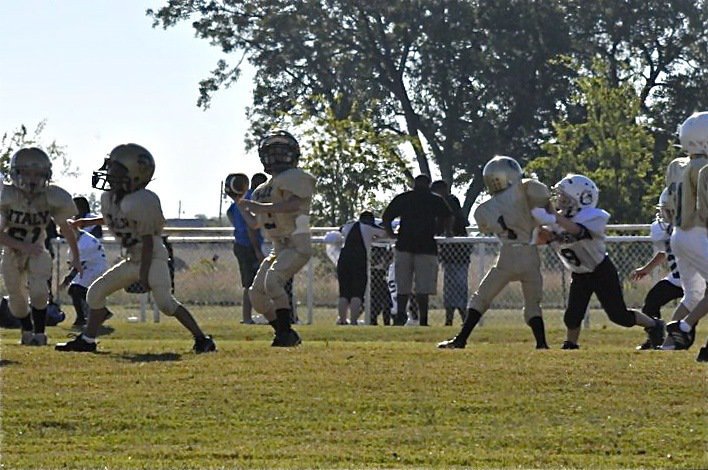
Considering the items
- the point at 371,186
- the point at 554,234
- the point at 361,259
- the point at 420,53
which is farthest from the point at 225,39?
the point at 554,234

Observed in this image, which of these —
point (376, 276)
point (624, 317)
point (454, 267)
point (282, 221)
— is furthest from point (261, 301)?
point (376, 276)

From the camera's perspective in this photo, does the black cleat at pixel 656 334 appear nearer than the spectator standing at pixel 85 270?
Yes

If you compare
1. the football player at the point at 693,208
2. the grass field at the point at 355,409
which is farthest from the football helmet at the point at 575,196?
the grass field at the point at 355,409

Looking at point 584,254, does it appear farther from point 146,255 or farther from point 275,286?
point 146,255

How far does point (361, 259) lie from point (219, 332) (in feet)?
12.1

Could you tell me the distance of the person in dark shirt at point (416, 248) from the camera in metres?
23.2

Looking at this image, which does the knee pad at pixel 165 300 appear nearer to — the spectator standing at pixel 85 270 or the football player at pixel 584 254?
the football player at pixel 584 254

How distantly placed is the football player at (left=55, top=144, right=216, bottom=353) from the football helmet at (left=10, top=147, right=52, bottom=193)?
2.32ft

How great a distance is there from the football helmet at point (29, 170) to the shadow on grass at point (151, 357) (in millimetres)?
1920

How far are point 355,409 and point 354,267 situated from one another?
12.2m

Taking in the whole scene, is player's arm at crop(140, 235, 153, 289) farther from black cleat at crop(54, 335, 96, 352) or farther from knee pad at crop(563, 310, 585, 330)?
knee pad at crop(563, 310, 585, 330)

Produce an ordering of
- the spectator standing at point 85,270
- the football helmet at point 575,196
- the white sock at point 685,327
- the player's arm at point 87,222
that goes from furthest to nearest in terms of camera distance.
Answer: the spectator standing at point 85,270 → the player's arm at point 87,222 → the football helmet at point 575,196 → the white sock at point 685,327

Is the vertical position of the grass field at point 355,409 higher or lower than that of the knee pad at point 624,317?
lower

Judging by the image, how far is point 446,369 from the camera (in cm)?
1380
